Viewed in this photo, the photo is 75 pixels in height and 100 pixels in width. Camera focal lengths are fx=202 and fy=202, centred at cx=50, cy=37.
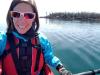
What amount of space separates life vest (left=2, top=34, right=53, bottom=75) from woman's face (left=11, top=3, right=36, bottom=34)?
16cm

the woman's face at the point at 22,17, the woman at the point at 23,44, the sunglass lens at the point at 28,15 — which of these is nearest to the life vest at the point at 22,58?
the woman at the point at 23,44

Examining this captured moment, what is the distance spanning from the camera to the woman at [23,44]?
→ 89.9 inches

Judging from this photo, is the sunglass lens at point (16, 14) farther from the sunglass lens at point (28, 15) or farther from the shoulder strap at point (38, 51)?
the shoulder strap at point (38, 51)

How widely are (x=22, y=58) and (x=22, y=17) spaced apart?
0.47m

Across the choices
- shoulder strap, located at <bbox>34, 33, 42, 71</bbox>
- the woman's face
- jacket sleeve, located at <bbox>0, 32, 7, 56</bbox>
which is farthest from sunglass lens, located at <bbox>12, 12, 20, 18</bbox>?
shoulder strap, located at <bbox>34, 33, 42, 71</bbox>

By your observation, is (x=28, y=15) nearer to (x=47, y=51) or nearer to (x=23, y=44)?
(x=23, y=44)

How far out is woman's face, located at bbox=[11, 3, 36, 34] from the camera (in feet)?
7.41

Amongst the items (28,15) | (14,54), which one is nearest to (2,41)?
(14,54)

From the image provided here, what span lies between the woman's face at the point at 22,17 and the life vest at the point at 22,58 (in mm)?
158

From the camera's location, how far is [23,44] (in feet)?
7.84

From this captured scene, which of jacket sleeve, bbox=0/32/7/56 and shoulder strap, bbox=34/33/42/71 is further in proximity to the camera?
shoulder strap, bbox=34/33/42/71

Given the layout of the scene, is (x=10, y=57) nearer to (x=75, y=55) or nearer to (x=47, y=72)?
(x=47, y=72)

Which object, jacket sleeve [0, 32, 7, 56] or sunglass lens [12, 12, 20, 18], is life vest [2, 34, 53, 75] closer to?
jacket sleeve [0, 32, 7, 56]

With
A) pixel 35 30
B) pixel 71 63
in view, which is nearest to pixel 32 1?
pixel 35 30
